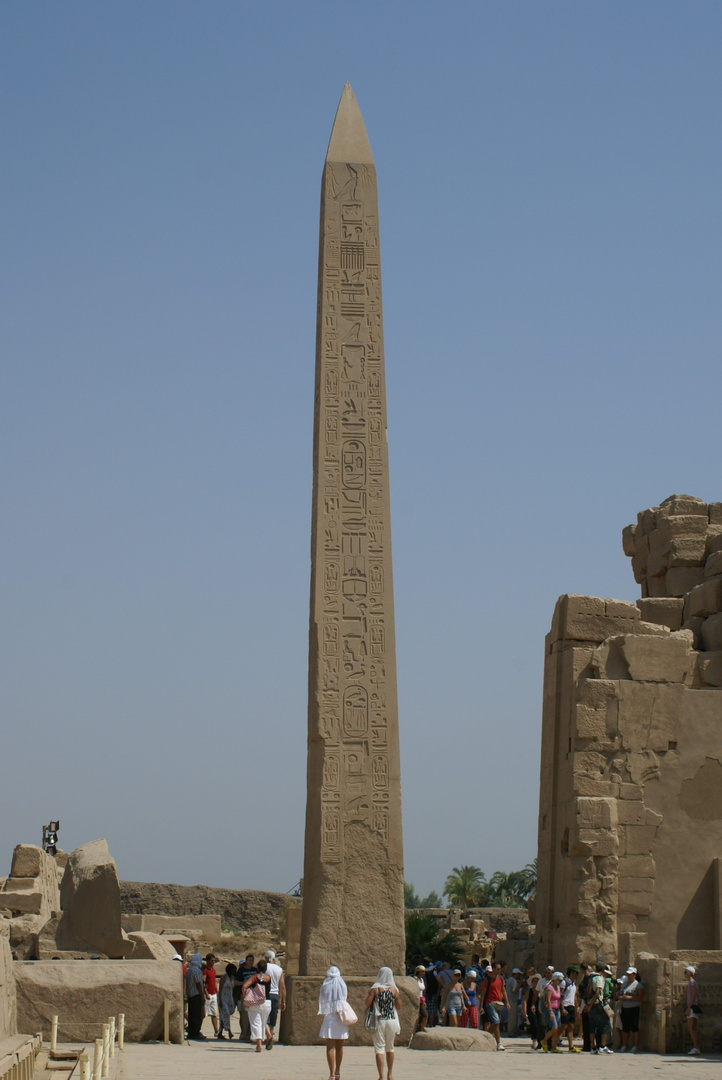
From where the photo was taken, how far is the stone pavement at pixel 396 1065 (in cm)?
732

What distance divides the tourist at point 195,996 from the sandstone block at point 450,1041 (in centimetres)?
217

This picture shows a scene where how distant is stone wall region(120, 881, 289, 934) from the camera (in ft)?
73.9

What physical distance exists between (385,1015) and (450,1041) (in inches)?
94.6

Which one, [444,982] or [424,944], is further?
[424,944]

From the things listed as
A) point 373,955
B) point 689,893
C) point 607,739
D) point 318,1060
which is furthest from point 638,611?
point 318,1060

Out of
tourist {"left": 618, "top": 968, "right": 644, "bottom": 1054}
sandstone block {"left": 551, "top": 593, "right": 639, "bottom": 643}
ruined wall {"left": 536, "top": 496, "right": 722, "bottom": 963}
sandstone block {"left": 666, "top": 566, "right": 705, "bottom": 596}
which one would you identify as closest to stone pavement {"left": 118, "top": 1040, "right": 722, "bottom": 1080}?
tourist {"left": 618, "top": 968, "right": 644, "bottom": 1054}

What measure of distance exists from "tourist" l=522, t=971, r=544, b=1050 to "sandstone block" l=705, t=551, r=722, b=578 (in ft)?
15.8

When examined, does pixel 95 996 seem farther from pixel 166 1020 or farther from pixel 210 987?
pixel 210 987

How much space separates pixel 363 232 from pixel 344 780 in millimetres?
4078

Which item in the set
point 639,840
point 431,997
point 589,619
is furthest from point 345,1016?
point 589,619

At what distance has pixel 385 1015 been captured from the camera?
717cm

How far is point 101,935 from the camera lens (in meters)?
10.9

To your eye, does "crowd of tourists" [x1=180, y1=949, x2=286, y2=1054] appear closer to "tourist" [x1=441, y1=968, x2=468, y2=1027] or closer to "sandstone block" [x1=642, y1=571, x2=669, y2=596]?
"tourist" [x1=441, y1=968, x2=468, y2=1027]

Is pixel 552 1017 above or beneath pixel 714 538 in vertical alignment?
beneath
